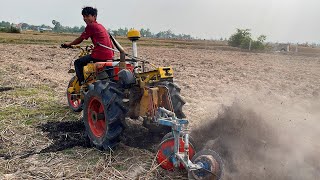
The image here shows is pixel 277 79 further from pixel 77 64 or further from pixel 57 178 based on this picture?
pixel 57 178

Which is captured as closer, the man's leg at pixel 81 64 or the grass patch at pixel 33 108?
the man's leg at pixel 81 64

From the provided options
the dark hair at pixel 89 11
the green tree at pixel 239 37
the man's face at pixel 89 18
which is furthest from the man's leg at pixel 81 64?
the green tree at pixel 239 37

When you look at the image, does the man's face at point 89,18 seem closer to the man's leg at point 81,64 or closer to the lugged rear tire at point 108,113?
the man's leg at point 81,64

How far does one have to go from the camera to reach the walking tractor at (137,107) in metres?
4.25

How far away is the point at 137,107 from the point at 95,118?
656 millimetres

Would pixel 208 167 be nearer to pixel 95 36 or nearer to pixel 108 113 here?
pixel 108 113

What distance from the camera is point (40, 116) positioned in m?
6.79

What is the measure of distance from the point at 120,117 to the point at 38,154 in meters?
1.25

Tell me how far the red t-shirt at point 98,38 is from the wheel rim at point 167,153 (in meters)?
2.18

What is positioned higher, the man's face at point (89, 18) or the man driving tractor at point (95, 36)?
the man's face at point (89, 18)

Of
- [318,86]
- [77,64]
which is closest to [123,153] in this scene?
[77,64]

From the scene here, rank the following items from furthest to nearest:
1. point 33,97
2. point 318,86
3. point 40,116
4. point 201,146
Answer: point 318,86 < point 33,97 < point 40,116 < point 201,146

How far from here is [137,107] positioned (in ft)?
17.5

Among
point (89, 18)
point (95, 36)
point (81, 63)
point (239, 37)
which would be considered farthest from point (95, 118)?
point (239, 37)
